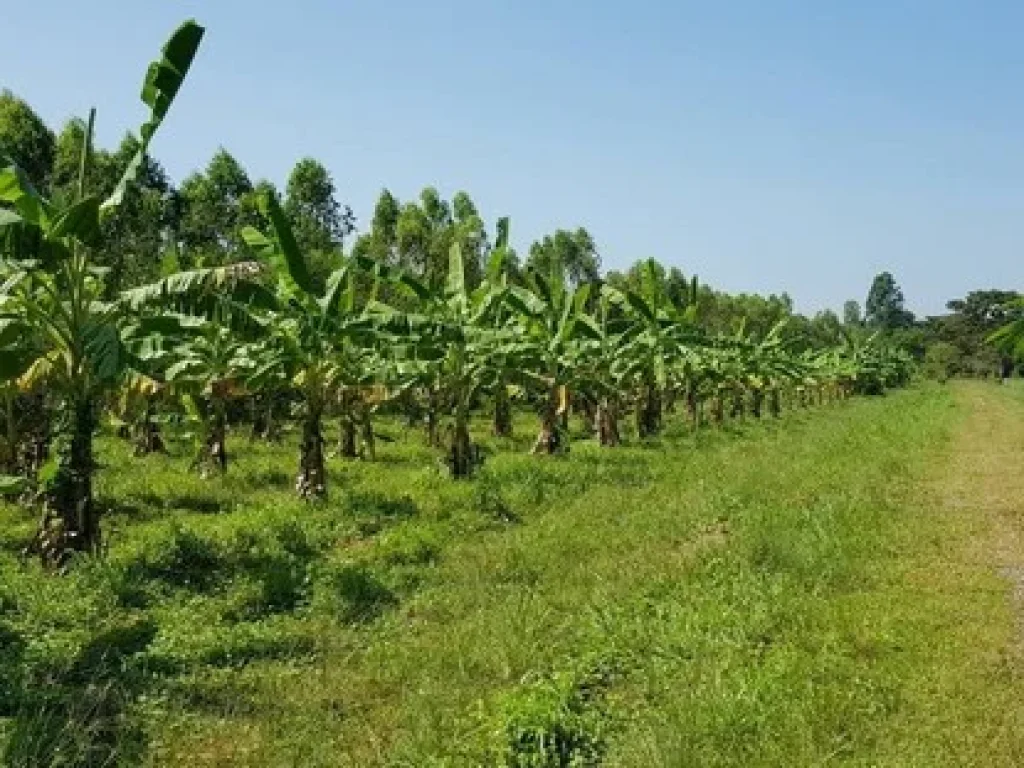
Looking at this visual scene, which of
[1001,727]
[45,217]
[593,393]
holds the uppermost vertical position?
[45,217]

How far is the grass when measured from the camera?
5453mm

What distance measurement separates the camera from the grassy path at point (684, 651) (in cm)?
542

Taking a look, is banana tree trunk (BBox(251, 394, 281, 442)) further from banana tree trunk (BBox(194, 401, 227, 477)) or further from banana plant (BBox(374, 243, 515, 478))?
banana plant (BBox(374, 243, 515, 478))

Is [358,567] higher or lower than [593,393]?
lower

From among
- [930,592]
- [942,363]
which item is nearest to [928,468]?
[930,592]

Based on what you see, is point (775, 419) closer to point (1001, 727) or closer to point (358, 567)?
point (358, 567)

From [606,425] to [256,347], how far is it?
9.45 metres

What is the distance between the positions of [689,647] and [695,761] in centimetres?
190

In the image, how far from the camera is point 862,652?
7047 millimetres

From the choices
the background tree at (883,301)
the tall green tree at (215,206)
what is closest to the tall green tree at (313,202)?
the tall green tree at (215,206)

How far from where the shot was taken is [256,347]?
1313 cm

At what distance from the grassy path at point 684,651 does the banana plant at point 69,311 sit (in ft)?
9.83

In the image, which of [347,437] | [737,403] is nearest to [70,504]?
[347,437]

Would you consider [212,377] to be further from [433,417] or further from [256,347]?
[433,417]
